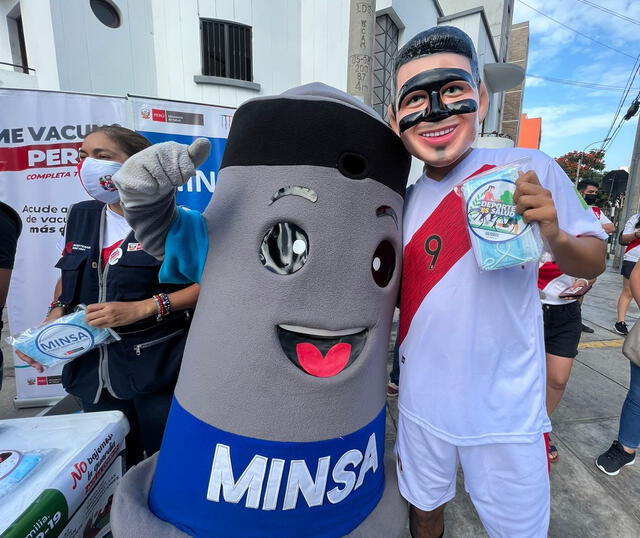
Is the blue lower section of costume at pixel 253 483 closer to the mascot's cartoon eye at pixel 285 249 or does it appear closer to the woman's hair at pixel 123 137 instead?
the mascot's cartoon eye at pixel 285 249

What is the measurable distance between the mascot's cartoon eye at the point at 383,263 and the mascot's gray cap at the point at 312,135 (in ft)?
0.66

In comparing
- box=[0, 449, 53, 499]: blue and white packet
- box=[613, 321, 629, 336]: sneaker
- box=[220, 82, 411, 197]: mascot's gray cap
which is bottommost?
box=[613, 321, 629, 336]: sneaker

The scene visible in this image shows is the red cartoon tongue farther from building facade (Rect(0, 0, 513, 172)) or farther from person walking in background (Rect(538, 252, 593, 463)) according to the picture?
building facade (Rect(0, 0, 513, 172))

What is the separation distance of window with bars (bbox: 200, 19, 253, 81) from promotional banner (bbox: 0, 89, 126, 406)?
175 inches

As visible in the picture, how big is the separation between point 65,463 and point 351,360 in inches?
35.6

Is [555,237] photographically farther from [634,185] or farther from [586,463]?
[634,185]

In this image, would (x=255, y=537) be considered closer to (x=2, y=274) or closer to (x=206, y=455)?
(x=206, y=455)

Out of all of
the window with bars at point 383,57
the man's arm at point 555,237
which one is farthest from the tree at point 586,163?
the man's arm at point 555,237

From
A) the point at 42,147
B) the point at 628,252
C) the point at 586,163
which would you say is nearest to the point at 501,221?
the point at 42,147

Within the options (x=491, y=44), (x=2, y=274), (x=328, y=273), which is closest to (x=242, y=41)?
(x=2, y=274)

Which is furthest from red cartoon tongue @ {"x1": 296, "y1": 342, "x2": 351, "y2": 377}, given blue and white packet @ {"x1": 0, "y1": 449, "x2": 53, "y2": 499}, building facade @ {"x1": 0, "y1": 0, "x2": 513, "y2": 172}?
building facade @ {"x1": 0, "y1": 0, "x2": 513, "y2": 172}

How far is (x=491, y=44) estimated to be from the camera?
43.5ft

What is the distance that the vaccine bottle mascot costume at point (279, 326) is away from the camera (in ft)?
3.28

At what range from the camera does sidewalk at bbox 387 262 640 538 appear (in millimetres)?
1889
